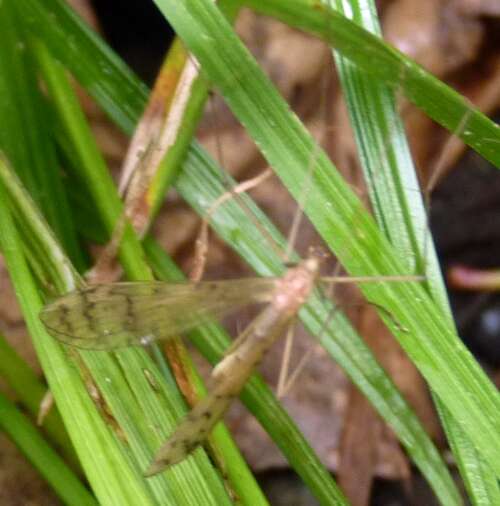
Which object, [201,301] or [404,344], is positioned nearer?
[404,344]

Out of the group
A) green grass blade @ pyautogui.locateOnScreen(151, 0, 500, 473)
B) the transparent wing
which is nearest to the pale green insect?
the transparent wing

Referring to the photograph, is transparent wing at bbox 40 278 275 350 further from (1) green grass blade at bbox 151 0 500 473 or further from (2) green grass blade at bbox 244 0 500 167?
(2) green grass blade at bbox 244 0 500 167

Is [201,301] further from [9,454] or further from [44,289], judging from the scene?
[9,454]

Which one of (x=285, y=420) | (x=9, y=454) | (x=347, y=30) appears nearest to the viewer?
(x=347, y=30)

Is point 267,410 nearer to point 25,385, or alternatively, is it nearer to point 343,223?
point 343,223

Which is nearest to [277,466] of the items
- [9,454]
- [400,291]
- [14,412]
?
[9,454]

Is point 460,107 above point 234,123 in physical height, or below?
below

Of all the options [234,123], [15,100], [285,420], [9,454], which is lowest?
[285,420]

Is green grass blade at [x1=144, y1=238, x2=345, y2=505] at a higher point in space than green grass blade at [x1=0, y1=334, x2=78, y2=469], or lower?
lower

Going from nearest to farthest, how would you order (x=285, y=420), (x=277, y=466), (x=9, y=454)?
(x=285, y=420) → (x=9, y=454) → (x=277, y=466)
